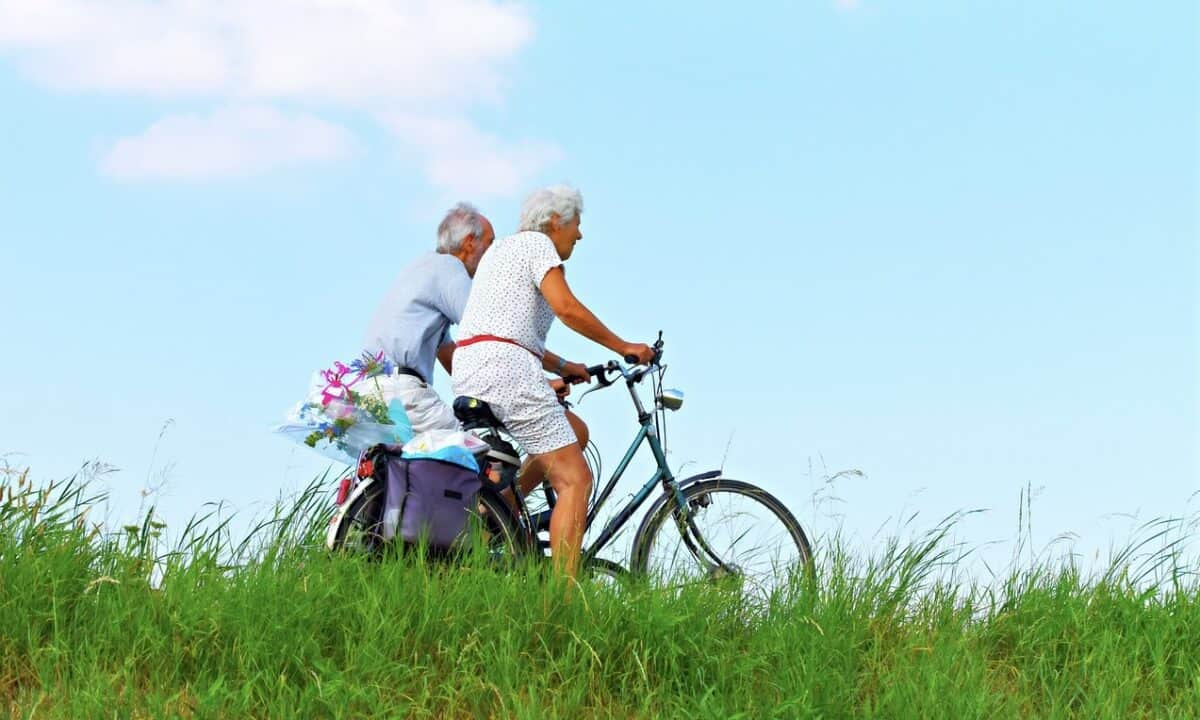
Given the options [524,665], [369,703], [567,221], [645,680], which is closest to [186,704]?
[369,703]

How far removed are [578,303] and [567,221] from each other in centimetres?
49

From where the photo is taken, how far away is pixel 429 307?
28.0ft

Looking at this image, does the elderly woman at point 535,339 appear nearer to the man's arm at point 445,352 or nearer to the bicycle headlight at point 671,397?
the bicycle headlight at point 671,397

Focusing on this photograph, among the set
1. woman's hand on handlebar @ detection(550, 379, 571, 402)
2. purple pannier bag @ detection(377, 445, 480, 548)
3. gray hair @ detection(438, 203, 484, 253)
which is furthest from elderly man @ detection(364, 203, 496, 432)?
purple pannier bag @ detection(377, 445, 480, 548)

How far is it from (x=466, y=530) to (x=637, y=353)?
4.27 ft

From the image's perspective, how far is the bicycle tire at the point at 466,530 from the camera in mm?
6930

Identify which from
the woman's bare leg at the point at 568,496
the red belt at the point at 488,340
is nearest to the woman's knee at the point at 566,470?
the woman's bare leg at the point at 568,496

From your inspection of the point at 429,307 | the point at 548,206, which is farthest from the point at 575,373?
the point at 429,307

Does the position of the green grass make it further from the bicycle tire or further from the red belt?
the red belt

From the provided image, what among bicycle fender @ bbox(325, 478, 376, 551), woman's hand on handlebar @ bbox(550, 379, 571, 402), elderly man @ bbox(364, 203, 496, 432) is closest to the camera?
bicycle fender @ bbox(325, 478, 376, 551)

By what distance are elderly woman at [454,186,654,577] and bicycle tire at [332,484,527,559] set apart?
0.24m

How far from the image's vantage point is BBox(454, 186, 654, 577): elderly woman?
22.9 feet

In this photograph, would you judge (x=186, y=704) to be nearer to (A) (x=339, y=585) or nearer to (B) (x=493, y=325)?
(A) (x=339, y=585)

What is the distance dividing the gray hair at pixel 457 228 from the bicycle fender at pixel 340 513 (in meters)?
2.02
